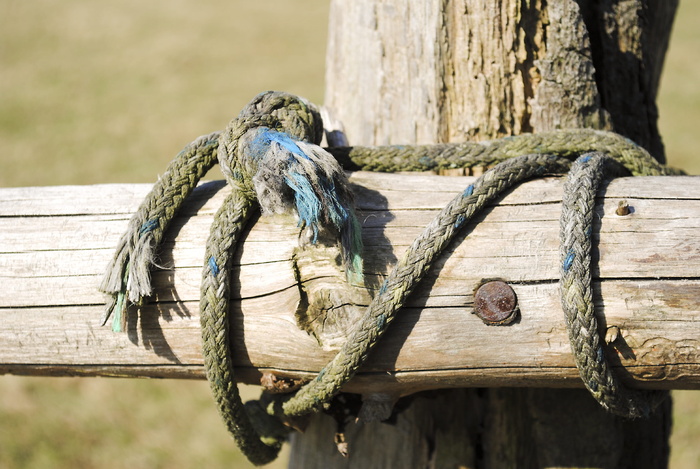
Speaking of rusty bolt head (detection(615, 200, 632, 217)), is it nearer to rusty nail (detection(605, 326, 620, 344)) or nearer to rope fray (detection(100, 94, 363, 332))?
rusty nail (detection(605, 326, 620, 344))

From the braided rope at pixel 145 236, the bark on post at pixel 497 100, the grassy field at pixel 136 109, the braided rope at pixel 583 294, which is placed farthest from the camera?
the grassy field at pixel 136 109

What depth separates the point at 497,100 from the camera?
1.37 metres

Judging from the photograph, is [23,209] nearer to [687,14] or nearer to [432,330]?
[432,330]

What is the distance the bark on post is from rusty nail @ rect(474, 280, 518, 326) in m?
0.36

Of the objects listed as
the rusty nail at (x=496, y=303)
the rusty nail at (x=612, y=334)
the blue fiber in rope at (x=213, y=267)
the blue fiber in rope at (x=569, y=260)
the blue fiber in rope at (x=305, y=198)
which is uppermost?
the blue fiber in rope at (x=305, y=198)

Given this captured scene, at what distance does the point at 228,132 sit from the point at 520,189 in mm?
529

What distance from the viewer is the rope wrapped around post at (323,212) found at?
1027 mm

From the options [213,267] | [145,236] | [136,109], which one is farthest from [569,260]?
[136,109]

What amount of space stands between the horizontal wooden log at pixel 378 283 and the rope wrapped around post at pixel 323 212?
36mm

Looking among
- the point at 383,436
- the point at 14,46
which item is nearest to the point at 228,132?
the point at 383,436

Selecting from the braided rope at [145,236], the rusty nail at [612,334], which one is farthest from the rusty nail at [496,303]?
the braided rope at [145,236]

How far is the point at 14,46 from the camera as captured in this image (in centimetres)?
907

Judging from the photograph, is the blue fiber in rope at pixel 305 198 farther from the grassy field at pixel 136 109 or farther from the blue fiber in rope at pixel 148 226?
the grassy field at pixel 136 109

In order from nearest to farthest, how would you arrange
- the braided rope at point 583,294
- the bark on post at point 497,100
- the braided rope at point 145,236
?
the braided rope at point 583,294 → the braided rope at point 145,236 → the bark on post at point 497,100
